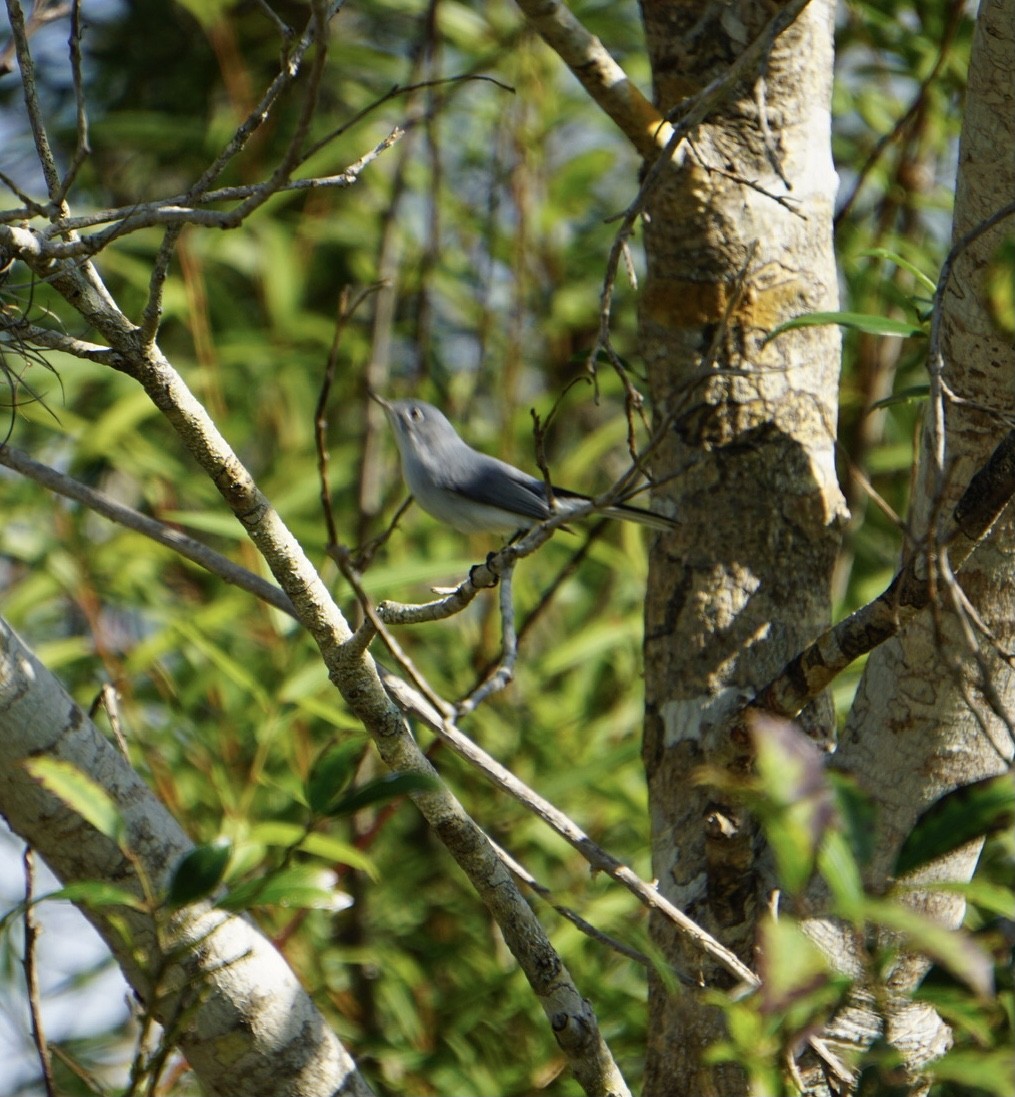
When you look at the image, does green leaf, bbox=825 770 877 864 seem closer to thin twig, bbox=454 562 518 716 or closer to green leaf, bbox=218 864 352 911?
green leaf, bbox=218 864 352 911

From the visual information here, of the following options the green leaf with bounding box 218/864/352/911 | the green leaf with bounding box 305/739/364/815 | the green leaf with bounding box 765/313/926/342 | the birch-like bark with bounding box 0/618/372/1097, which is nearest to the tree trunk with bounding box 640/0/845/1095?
the green leaf with bounding box 765/313/926/342

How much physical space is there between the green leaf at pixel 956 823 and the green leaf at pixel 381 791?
15.0 inches

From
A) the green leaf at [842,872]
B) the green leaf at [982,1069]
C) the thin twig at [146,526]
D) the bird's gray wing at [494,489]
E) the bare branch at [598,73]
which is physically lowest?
the green leaf at [982,1069]

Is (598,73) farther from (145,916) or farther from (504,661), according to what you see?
(145,916)

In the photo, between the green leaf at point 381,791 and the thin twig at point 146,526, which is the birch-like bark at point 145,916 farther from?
the green leaf at point 381,791

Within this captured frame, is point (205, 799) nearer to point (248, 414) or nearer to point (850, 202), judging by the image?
point (248, 414)

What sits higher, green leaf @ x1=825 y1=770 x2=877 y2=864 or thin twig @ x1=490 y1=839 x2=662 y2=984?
thin twig @ x1=490 y1=839 x2=662 y2=984

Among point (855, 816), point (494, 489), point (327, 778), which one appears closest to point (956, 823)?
point (855, 816)

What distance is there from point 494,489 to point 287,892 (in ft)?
5.16

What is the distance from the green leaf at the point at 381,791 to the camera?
3.22 feet

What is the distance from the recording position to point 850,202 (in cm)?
210

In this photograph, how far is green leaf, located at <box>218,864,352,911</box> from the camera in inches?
37.3

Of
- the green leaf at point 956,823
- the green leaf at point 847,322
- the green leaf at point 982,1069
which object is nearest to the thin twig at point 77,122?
the green leaf at point 847,322

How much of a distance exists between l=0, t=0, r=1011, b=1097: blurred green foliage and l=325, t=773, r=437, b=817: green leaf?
3.84 ft
